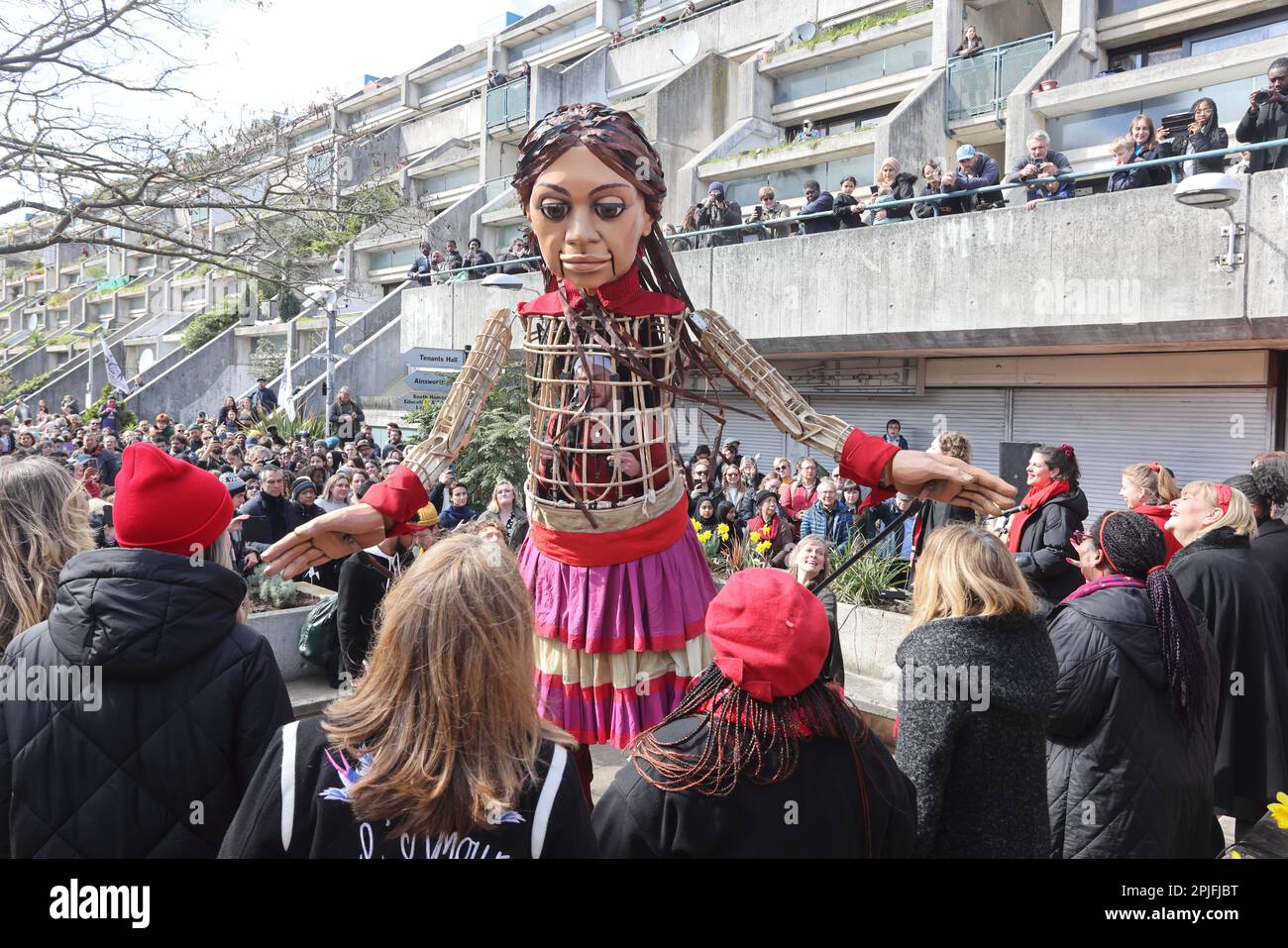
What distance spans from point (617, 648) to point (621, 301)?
4.11 feet

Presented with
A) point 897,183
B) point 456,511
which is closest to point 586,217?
point 456,511

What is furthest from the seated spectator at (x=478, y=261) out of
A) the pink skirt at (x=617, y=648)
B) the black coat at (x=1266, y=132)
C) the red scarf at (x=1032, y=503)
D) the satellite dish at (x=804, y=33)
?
the pink skirt at (x=617, y=648)

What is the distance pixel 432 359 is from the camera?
13.9 meters

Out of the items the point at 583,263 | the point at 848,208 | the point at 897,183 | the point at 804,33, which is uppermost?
the point at 804,33

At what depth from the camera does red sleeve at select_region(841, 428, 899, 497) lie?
3.18m

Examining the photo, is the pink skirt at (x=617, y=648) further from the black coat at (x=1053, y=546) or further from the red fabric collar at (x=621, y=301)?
the black coat at (x=1053, y=546)

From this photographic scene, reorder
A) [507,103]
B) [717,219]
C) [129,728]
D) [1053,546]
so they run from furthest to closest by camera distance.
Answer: [507,103]
[717,219]
[1053,546]
[129,728]

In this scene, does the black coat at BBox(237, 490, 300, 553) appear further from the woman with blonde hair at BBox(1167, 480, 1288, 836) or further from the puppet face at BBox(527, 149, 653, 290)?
the woman with blonde hair at BBox(1167, 480, 1288, 836)

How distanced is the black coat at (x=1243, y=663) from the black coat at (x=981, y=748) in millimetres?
1984

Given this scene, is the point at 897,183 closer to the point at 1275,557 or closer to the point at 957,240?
the point at 957,240

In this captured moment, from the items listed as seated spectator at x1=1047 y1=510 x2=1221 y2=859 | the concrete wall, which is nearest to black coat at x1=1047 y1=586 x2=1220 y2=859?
seated spectator at x1=1047 y1=510 x2=1221 y2=859
